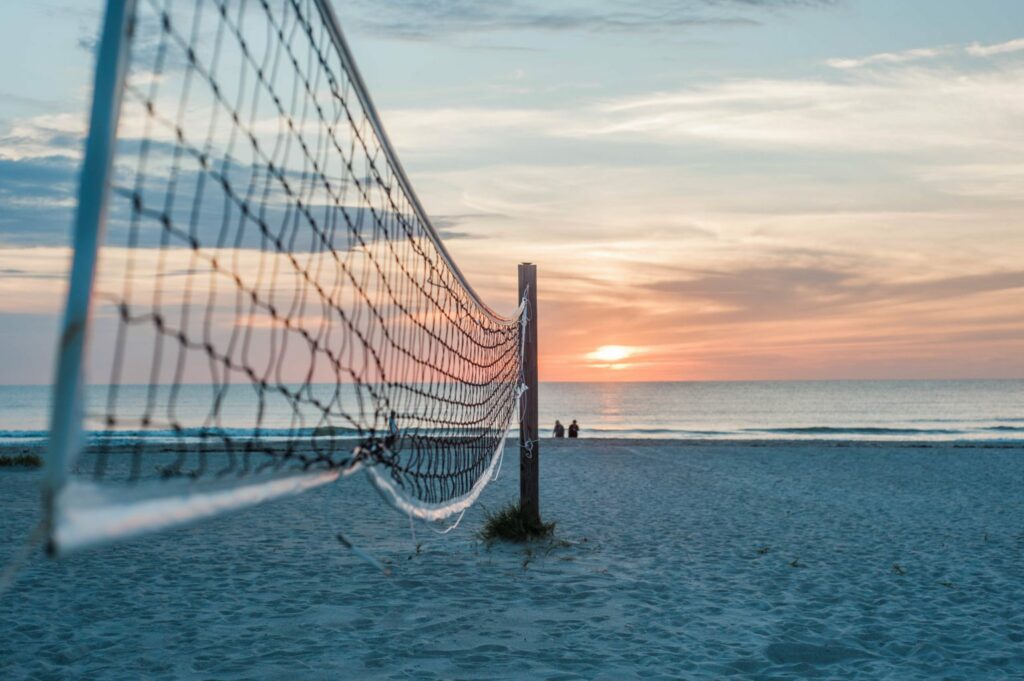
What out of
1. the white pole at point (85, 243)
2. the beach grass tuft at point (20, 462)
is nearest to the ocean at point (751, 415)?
the beach grass tuft at point (20, 462)

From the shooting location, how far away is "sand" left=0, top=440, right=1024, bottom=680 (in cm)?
569

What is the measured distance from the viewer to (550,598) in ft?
23.5

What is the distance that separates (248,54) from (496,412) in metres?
7.00

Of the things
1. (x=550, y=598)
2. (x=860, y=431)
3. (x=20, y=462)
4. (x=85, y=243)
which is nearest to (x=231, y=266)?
(x=85, y=243)

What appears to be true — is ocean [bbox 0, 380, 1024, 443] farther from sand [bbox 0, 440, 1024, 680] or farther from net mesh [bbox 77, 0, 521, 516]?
net mesh [bbox 77, 0, 521, 516]

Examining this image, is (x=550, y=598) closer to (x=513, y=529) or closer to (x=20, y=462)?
(x=513, y=529)

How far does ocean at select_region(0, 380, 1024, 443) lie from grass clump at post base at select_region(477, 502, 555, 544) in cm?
2875

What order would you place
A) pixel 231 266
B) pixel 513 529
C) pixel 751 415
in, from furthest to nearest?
pixel 751 415
pixel 513 529
pixel 231 266

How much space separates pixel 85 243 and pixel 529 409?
7799 mm

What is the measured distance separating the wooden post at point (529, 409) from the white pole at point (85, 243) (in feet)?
24.6

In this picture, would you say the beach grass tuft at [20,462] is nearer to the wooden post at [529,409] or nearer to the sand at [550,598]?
the sand at [550,598]

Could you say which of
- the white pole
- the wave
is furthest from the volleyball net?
the wave

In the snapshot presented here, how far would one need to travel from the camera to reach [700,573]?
8.20 meters

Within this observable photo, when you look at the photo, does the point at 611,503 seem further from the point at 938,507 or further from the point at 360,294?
the point at 360,294
